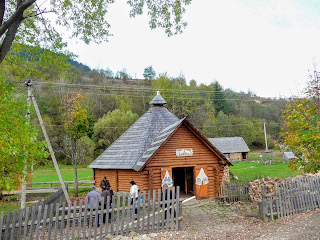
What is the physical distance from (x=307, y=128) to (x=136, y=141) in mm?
9879

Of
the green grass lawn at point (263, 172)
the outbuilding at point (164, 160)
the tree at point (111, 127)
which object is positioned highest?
the tree at point (111, 127)

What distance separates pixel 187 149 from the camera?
15.0 meters

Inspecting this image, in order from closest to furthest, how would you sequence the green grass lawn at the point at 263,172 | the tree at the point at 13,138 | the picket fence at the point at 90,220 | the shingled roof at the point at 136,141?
the tree at the point at 13,138 < the picket fence at the point at 90,220 < the shingled roof at the point at 136,141 < the green grass lawn at the point at 263,172

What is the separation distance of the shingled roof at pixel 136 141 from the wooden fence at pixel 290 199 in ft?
23.6

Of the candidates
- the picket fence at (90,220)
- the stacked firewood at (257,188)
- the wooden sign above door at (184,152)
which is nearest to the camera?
the picket fence at (90,220)

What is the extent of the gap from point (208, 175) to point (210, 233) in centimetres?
657

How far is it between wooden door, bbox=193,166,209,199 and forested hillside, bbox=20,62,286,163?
68.1 ft

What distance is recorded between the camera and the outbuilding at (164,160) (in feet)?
46.8

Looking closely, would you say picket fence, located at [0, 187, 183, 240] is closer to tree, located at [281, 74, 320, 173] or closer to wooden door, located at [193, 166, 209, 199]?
wooden door, located at [193, 166, 209, 199]

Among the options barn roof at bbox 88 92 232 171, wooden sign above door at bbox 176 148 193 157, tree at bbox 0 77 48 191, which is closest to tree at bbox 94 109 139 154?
barn roof at bbox 88 92 232 171

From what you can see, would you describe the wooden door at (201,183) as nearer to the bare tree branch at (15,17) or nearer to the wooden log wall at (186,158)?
the wooden log wall at (186,158)

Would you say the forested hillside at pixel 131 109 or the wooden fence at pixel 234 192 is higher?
the forested hillside at pixel 131 109

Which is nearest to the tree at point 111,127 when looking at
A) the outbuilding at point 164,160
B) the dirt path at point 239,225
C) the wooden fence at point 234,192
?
the outbuilding at point 164,160

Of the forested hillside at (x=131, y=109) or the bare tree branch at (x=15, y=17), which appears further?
the forested hillside at (x=131, y=109)
